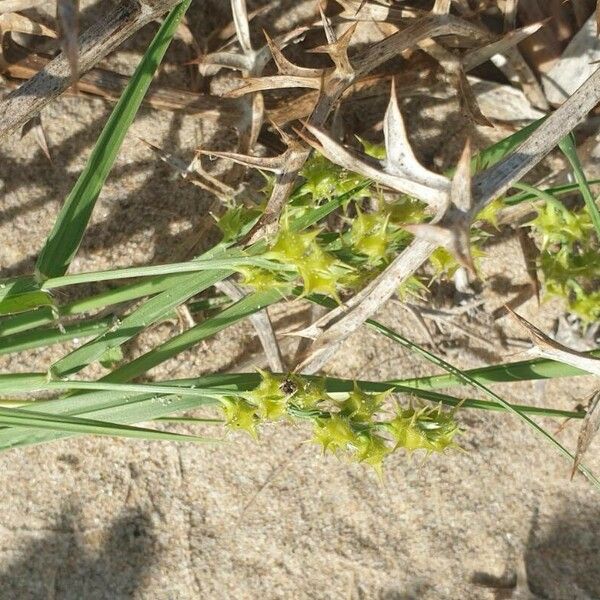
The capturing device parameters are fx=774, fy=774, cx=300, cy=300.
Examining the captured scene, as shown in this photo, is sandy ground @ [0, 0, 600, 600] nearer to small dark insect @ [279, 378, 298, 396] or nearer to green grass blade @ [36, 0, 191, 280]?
green grass blade @ [36, 0, 191, 280]

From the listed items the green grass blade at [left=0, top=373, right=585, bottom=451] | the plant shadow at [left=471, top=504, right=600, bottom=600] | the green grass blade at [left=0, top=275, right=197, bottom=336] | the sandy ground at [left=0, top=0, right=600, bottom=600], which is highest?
the green grass blade at [left=0, top=275, right=197, bottom=336]

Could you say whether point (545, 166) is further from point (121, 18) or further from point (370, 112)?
point (121, 18)

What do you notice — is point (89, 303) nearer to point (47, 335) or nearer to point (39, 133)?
point (47, 335)

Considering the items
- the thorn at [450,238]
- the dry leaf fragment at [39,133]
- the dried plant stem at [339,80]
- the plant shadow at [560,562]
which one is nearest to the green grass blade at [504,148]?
the dried plant stem at [339,80]

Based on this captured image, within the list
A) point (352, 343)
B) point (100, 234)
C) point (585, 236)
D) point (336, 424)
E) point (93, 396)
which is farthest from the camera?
point (352, 343)

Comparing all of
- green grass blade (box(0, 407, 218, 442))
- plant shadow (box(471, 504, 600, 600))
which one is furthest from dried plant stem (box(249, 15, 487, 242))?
plant shadow (box(471, 504, 600, 600))

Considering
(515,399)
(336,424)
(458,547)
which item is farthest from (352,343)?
(336,424)

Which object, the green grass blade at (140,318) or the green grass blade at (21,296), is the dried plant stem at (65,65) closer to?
the green grass blade at (21,296)
